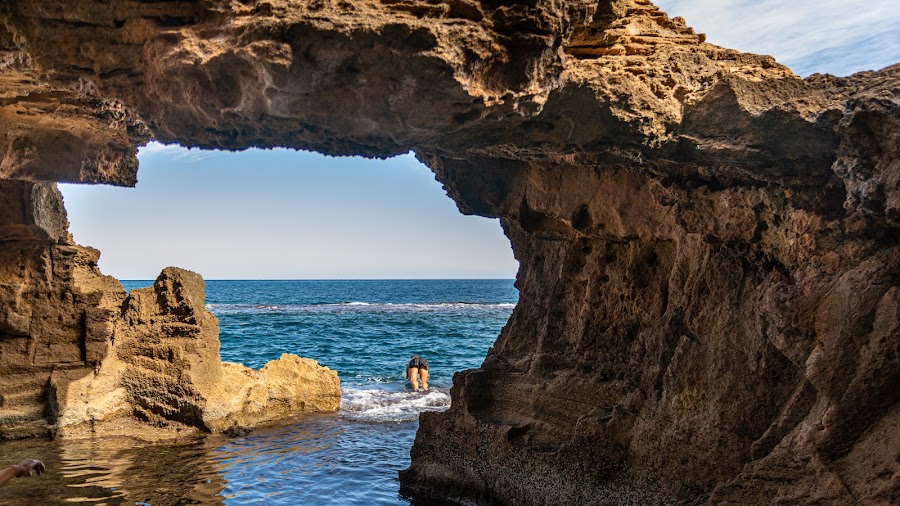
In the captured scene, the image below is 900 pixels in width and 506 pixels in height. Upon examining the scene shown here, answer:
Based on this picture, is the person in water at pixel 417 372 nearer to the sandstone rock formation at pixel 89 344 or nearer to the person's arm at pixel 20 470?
the sandstone rock formation at pixel 89 344

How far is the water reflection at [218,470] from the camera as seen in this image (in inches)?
312

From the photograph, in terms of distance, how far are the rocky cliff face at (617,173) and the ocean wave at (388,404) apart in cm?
513

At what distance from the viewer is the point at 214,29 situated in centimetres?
454

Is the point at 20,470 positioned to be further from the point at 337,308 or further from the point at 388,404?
the point at 337,308

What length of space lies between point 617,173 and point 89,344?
8.16 meters

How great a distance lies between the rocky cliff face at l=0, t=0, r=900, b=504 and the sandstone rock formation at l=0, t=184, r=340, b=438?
2470 mm

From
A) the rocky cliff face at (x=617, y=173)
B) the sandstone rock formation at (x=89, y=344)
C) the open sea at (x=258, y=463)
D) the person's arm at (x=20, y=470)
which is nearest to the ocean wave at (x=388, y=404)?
the open sea at (x=258, y=463)

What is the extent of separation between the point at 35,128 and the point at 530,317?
617cm

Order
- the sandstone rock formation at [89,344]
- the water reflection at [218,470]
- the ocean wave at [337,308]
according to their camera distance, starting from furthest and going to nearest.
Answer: the ocean wave at [337,308], the sandstone rock formation at [89,344], the water reflection at [218,470]

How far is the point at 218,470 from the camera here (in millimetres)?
9016

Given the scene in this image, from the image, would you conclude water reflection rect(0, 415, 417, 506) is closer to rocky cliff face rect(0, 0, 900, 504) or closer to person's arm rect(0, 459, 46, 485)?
rocky cliff face rect(0, 0, 900, 504)

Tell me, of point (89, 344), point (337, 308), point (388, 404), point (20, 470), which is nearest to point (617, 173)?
point (20, 470)

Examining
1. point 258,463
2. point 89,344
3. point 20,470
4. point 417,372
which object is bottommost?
point 258,463

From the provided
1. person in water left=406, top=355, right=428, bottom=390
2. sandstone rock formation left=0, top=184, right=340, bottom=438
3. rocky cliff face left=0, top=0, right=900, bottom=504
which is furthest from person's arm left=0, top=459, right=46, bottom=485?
person in water left=406, top=355, right=428, bottom=390
